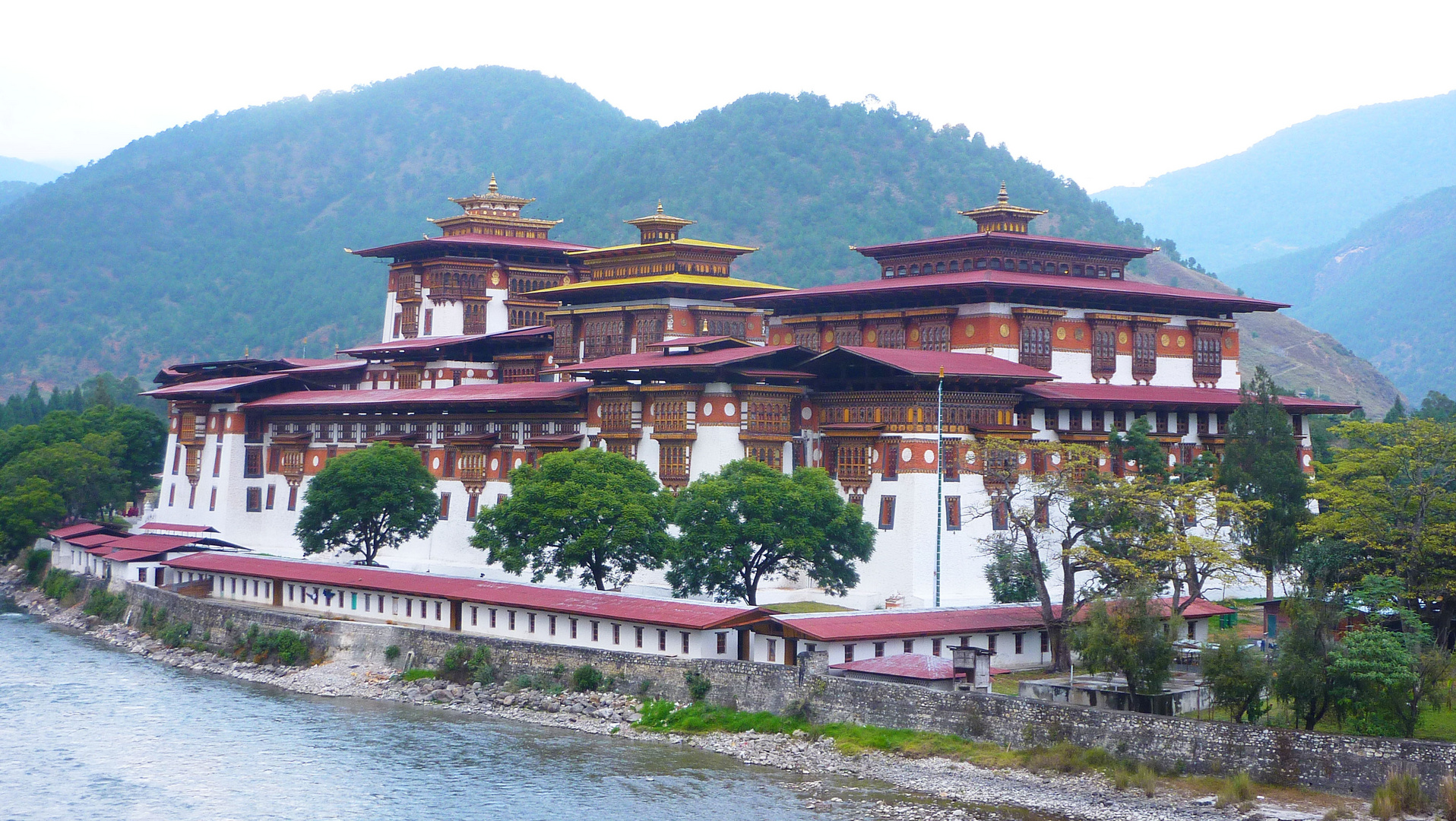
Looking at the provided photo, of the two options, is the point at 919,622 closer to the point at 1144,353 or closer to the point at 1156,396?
the point at 1156,396

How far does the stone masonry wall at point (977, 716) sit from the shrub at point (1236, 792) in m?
0.43

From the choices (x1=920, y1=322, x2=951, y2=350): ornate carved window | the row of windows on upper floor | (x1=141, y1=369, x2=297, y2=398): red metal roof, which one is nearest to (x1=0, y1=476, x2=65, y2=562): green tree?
(x1=141, y1=369, x2=297, y2=398): red metal roof

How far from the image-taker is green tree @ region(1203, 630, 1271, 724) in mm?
39031

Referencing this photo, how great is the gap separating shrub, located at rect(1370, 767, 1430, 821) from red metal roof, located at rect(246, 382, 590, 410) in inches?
1605

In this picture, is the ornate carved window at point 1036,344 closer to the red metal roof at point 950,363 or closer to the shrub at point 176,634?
the red metal roof at point 950,363

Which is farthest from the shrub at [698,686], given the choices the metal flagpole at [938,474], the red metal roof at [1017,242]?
the red metal roof at [1017,242]

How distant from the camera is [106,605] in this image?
2899 inches

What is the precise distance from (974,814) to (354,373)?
6134 cm

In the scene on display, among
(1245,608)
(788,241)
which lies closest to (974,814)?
(1245,608)

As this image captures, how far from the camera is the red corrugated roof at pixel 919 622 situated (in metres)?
47.6

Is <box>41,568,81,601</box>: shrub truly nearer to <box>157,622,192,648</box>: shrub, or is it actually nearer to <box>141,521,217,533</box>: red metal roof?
<box>141,521,217,533</box>: red metal roof

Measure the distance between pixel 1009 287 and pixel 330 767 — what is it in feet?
111

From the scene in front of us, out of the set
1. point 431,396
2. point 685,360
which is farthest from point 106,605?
point 685,360

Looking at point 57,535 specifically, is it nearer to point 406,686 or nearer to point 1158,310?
point 406,686
